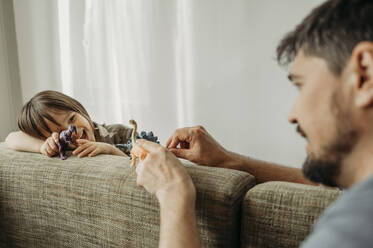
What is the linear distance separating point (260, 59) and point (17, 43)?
76.2 inches

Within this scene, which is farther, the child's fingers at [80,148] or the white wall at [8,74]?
the white wall at [8,74]

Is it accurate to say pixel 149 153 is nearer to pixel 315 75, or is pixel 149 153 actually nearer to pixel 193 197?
pixel 193 197

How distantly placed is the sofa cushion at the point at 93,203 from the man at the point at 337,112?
0.10 m

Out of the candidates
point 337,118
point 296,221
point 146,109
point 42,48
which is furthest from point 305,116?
point 42,48

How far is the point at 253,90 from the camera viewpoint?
1.98 m

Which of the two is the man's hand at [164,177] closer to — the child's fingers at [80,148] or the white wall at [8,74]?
the child's fingers at [80,148]

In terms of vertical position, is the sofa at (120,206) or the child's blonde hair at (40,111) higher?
the child's blonde hair at (40,111)

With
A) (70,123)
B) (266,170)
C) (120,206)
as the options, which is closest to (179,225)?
(120,206)

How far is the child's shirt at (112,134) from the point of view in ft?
5.52

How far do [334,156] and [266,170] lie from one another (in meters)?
0.66

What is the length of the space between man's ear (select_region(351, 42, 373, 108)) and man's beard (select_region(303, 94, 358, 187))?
0.04 meters

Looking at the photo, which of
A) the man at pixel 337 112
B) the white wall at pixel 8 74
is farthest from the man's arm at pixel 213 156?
the white wall at pixel 8 74

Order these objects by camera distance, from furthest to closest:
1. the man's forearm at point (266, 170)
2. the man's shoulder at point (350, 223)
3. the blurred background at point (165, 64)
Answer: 1. the blurred background at point (165, 64)
2. the man's forearm at point (266, 170)
3. the man's shoulder at point (350, 223)

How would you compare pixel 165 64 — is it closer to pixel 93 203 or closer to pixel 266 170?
pixel 266 170
